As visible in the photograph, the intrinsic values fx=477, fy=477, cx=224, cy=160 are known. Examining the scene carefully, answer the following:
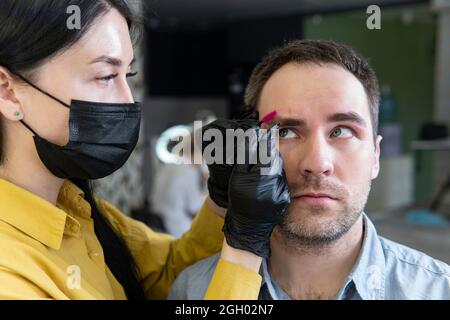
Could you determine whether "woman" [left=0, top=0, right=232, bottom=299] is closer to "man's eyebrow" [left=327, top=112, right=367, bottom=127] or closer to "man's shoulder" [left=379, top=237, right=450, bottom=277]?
"man's eyebrow" [left=327, top=112, right=367, bottom=127]

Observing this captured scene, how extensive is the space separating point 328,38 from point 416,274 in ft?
2.55

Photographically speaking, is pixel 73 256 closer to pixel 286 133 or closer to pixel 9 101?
pixel 9 101

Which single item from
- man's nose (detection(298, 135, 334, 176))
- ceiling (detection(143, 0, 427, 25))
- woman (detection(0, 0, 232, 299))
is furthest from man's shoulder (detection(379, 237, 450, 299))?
ceiling (detection(143, 0, 427, 25))

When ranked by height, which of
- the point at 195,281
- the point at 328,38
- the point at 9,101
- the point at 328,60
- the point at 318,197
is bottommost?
the point at 195,281

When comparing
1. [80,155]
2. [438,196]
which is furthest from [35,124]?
[438,196]

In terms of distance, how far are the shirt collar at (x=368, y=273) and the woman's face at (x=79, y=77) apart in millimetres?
667

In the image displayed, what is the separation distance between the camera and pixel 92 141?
3.82 feet

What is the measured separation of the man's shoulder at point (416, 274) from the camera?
1.15 metres

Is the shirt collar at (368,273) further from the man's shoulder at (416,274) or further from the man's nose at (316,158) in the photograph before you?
the man's nose at (316,158)

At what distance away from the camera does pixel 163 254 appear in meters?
1.60

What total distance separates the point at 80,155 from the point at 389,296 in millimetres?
828

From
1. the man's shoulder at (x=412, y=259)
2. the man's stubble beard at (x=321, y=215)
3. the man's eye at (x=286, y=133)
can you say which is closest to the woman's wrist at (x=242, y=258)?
the man's stubble beard at (x=321, y=215)

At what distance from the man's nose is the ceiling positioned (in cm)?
516

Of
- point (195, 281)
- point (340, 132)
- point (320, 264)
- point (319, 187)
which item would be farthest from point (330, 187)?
point (195, 281)
